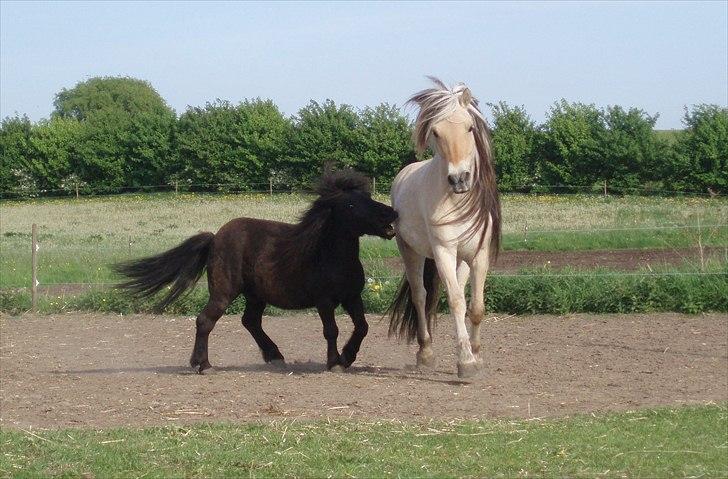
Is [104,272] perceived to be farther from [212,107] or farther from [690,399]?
[212,107]

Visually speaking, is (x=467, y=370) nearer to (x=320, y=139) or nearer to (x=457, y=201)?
(x=457, y=201)

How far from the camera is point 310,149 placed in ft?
141

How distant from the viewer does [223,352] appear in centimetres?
998

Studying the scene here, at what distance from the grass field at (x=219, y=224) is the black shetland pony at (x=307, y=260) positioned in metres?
0.58

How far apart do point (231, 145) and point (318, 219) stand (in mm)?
38089

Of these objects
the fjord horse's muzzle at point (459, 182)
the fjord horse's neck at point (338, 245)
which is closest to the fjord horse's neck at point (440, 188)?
the fjord horse's muzzle at point (459, 182)

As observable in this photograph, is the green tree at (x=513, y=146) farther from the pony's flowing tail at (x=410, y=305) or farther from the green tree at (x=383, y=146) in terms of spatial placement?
the pony's flowing tail at (x=410, y=305)

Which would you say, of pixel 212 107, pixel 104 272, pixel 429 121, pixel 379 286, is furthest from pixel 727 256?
pixel 212 107

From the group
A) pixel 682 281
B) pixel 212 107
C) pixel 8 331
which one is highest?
pixel 212 107

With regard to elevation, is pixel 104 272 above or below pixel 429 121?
below

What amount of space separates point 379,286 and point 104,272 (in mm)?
5585

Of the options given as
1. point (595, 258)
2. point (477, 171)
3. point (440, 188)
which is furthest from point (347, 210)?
point (595, 258)

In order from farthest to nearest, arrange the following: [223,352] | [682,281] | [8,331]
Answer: [8,331]
[682,281]
[223,352]

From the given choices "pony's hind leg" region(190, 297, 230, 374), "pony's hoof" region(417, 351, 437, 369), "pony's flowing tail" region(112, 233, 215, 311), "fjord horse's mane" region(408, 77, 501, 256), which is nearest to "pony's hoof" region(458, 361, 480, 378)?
"pony's hoof" region(417, 351, 437, 369)
